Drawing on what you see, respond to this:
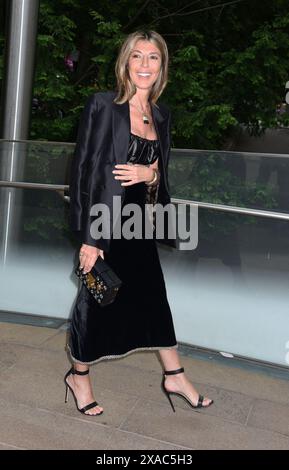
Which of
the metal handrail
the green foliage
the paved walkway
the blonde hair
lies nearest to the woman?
the blonde hair

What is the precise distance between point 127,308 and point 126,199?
59 cm

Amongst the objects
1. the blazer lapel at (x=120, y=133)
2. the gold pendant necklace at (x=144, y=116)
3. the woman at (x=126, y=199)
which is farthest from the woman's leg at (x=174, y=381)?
the gold pendant necklace at (x=144, y=116)

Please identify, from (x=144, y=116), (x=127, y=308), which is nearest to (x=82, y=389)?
(x=127, y=308)

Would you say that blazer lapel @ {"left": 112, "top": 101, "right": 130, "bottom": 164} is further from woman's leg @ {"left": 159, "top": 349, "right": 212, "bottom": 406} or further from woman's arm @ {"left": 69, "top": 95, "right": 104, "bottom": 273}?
woman's leg @ {"left": 159, "top": 349, "right": 212, "bottom": 406}

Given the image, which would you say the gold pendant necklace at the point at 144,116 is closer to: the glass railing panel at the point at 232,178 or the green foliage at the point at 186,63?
the glass railing panel at the point at 232,178

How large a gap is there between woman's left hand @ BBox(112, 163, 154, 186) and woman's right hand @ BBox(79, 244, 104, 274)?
0.35m

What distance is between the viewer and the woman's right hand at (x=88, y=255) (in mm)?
2707

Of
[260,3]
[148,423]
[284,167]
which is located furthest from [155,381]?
[260,3]

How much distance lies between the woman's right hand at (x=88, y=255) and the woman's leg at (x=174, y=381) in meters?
0.70

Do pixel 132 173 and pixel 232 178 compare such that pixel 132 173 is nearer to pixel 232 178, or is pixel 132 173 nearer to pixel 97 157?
pixel 97 157

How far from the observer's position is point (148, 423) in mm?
2865

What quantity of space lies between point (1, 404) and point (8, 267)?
1645 millimetres

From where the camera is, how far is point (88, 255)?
8.91ft
